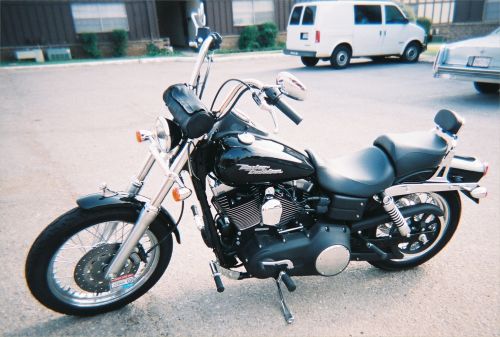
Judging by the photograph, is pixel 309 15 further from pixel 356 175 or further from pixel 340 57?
pixel 356 175

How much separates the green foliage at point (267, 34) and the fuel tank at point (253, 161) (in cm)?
2156

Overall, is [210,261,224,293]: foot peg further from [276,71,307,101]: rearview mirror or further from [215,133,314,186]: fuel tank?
[276,71,307,101]: rearview mirror

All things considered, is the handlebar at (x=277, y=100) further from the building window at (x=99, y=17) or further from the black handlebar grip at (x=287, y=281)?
the building window at (x=99, y=17)

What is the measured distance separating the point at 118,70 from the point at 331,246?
44.9 ft

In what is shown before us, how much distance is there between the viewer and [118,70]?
14.2 metres

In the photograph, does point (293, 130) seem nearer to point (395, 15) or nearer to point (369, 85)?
point (369, 85)

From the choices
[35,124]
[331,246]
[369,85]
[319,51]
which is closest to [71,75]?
[35,124]

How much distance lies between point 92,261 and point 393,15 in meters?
13.8

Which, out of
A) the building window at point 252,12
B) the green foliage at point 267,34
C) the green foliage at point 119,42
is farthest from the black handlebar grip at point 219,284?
the building window at point 252,12

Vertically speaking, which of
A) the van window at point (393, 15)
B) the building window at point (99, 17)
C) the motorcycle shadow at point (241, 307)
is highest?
the building window at point (99, 17)

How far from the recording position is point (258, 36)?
73.1 feet

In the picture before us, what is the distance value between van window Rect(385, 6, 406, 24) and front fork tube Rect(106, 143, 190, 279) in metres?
13.2

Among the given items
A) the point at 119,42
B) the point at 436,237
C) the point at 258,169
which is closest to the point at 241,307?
the point at 258,169

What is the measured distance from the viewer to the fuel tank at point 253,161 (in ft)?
6.48
